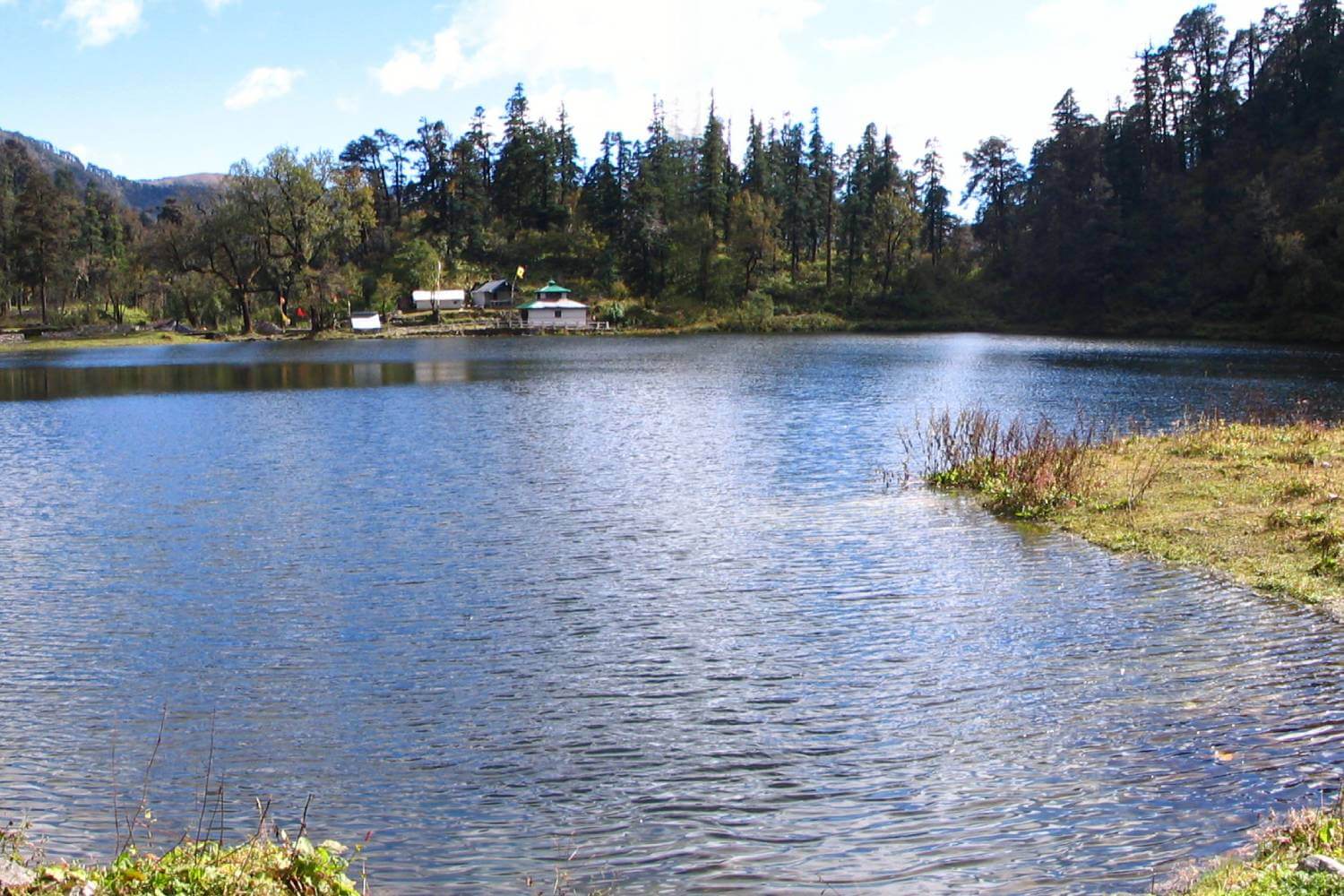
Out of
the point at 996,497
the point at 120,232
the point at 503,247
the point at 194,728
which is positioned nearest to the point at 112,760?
the point at 194,728

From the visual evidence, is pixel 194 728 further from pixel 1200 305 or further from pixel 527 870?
pixel 1200 305

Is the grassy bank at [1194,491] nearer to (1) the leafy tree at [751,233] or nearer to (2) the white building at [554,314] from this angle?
(2) the white building at [554,314]

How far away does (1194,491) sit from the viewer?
69.7 feet

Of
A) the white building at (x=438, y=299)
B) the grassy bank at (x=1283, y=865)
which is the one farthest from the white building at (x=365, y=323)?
the grassy bank at (x=1283, y=865)

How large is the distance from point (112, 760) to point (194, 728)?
38.3 inches

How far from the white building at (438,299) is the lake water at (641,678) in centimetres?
9410

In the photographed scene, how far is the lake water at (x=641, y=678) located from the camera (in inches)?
354

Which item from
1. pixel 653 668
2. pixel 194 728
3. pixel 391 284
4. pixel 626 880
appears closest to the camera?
pixel 626 880

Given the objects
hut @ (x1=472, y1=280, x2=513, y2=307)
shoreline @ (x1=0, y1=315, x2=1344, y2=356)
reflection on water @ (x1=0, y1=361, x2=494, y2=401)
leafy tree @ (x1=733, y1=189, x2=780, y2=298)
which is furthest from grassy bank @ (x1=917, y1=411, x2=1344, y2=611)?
hut @ (x1=472, y1=280, x2=513, y2=307)

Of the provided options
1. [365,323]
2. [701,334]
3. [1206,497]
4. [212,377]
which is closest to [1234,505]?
[1206,497]

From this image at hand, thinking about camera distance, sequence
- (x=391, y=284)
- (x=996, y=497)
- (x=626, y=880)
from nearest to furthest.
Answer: (x=626, y=880) < (x=996, y=497) < (x=391, y=284)

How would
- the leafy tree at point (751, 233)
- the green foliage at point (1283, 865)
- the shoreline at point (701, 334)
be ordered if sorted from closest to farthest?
the green foliage at point (1283, 865)
the shoreline at point (701, 334)
the leafy tree at point (751, 233)

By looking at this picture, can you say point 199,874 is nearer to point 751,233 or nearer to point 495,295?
point 751,233

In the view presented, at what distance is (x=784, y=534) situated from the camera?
2033 centimetres
